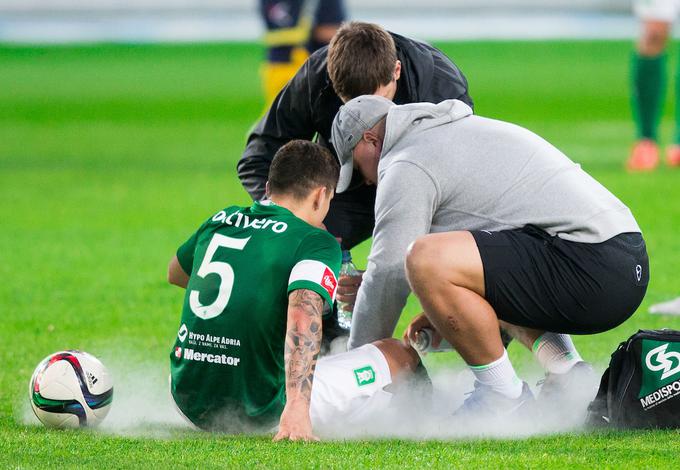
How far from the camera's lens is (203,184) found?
13.4 metres

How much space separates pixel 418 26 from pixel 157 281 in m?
25.3

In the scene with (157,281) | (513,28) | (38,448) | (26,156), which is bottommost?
(513,28)

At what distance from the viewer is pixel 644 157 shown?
44.4 ft

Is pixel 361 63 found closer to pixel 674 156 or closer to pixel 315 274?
pixel 315 274

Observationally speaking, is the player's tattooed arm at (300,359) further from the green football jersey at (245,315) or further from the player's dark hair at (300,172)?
the player's dark hair at (300,172)

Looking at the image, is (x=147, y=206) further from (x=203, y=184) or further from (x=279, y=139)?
(x=279, y=139)

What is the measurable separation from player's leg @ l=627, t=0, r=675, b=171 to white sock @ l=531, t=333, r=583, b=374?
8.46m

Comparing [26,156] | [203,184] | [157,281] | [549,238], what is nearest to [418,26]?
[26,156]

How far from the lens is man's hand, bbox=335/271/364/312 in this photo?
216 inches

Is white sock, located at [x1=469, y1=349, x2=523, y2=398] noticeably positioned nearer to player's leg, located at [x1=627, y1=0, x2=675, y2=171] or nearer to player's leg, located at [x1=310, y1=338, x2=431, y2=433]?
player's leg, located at [x1=310, y1=338, x2=431, y2=433]

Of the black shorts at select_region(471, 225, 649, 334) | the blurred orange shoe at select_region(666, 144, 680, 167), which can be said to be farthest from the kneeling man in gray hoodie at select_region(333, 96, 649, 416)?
the blurred orange shoe at select_region(666, 144, 680, 167)

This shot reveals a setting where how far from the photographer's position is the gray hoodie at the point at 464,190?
4781 millimetres

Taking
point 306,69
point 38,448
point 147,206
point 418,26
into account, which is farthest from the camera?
point 418,26

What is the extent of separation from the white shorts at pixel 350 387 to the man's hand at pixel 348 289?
0.50 meters
